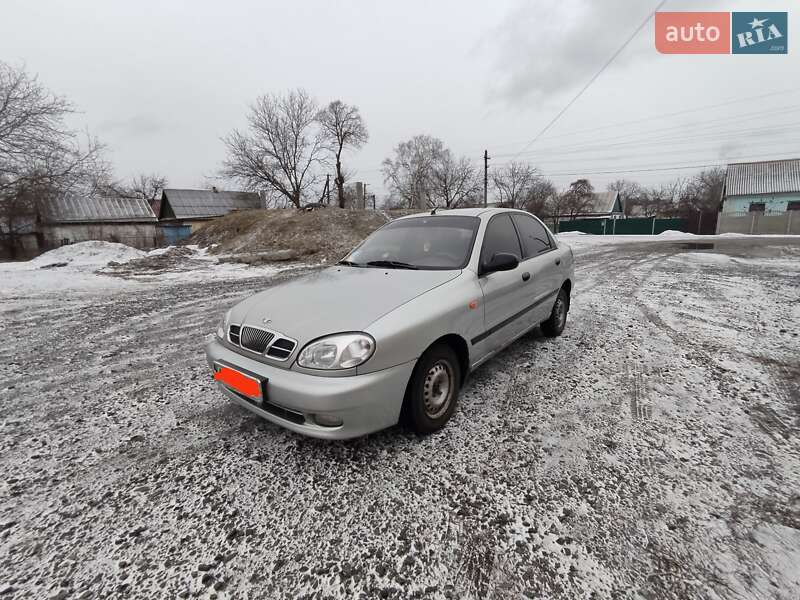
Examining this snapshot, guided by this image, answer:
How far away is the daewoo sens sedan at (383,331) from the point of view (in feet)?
6.59

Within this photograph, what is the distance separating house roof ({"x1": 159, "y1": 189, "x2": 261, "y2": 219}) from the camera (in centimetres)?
3856

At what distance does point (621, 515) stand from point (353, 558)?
136cm

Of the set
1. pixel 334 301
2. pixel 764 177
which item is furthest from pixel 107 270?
pixel 764 177

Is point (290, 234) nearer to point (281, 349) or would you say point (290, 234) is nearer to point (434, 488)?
point (281, 349)

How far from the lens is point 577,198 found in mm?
52344

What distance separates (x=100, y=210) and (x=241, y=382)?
41.8 metres

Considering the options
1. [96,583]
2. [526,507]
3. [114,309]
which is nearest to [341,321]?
[526,507]

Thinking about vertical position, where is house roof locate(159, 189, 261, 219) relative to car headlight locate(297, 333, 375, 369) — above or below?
above

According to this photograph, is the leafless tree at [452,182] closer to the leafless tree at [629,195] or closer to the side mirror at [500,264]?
the leafless tree at [629,195]

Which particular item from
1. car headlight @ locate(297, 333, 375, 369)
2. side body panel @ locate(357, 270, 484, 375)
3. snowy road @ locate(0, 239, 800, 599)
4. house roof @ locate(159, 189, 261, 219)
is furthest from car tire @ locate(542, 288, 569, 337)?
house roof @ locate(159, 189, 261, 219)

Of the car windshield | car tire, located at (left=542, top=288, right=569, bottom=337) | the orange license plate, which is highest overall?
the car windshield

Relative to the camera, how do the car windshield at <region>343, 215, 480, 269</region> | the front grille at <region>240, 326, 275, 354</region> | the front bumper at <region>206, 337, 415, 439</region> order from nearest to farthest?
the front bumper at <region>206, 337, 415, 439</region>
the front grille at <region>240, 326, 275, 354</region>
the car windshield at <region>343, 215, 480, 269</region>

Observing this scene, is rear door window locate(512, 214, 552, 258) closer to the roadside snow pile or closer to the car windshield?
the car windshield

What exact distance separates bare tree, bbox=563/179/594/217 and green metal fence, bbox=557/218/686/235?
19.1 meters
